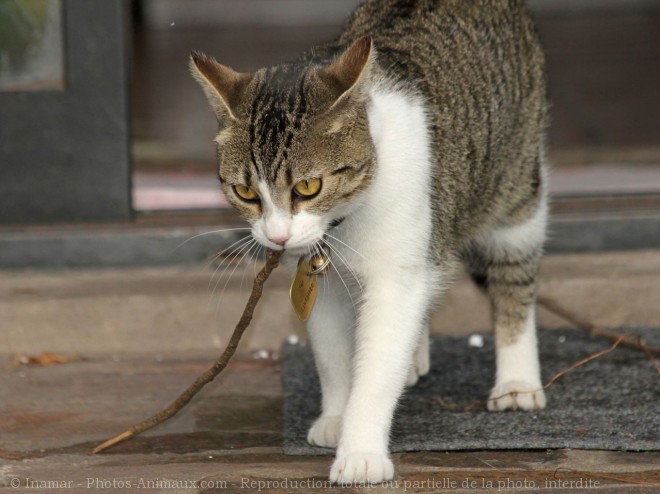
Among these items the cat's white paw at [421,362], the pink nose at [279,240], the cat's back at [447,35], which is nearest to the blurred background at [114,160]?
the cat's back at [447,35]

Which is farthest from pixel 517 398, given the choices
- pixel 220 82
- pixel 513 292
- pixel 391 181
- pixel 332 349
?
pixel 220 82

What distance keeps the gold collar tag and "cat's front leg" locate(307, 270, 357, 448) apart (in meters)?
0.13

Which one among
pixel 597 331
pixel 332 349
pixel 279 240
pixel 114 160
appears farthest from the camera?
pixel 114 160

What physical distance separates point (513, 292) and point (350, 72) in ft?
4.08

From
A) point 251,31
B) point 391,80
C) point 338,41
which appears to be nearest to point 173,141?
point 338,41

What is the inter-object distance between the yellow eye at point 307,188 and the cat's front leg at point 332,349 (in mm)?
450

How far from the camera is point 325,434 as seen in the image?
3.15 meters

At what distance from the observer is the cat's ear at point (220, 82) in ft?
9.29

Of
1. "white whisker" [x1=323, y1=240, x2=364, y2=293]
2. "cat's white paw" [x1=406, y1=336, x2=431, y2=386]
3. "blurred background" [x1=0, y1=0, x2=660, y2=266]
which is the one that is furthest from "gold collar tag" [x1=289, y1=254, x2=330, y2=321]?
"blurred background" [x1=0, y1=0, x2=660, y2=266]

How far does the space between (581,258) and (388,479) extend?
2.00 meters

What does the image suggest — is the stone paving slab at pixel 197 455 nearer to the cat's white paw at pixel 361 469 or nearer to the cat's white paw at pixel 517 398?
the cat's white paw at pixel 361 469

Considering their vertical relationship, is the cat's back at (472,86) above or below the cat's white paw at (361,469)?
above

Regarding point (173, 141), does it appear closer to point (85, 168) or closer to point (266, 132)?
point (85, 168)

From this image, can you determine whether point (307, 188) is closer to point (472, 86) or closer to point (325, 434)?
point (325, 434)
